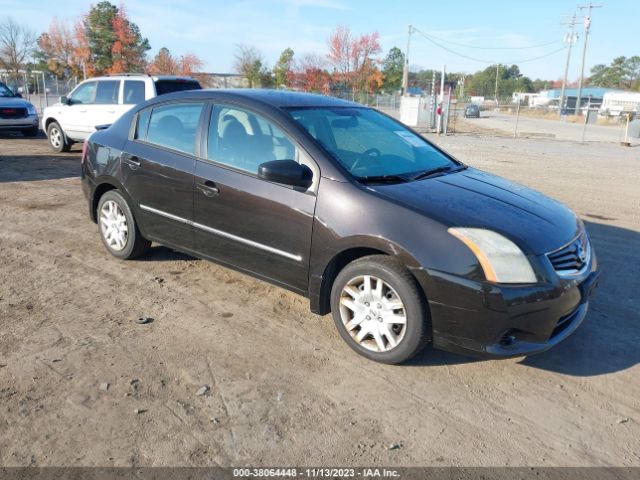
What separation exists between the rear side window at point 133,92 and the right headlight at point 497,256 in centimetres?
957

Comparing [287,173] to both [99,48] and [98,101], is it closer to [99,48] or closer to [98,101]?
[98,101]

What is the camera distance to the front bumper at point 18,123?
1597cm

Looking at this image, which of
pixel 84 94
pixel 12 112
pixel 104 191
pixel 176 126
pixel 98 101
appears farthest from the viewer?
pixel 12 112

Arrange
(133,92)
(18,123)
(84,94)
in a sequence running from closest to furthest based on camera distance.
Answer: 1. (133,92)
2. (84,94)
3. (18,123)

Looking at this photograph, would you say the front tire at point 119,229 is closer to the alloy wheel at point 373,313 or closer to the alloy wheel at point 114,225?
the alloy wheel at point 114,225

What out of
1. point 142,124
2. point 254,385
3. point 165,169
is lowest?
point 254,385

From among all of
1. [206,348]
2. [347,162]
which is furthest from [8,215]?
[347,162]

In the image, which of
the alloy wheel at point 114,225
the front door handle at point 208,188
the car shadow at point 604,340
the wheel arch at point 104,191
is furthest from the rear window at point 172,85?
the car shadow at point 604,340

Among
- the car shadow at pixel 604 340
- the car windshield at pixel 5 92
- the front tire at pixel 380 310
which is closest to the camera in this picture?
the front tire at pixel 380 310

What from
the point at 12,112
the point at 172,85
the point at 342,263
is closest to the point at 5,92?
the point at 12,112

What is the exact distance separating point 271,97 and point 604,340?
3.18 metres

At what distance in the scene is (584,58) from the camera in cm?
5747

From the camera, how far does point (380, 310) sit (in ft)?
11.4

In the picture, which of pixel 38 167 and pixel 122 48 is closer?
pixel 38 167
